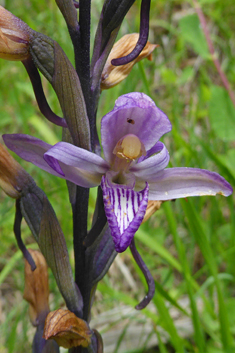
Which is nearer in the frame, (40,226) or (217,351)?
(40,226)

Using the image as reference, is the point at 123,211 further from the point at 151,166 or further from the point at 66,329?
the point at 66,329

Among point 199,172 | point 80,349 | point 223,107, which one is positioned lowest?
point 80,349

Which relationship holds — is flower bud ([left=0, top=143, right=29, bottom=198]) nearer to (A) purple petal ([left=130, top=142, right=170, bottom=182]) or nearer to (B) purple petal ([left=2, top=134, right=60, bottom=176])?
(B) purple petal ([left=2, top=134, right=60, bottom=176])

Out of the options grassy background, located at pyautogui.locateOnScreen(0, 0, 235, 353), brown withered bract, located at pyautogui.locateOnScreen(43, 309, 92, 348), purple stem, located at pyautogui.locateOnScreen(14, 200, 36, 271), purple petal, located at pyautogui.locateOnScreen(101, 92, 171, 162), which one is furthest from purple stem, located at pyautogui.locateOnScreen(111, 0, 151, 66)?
brown withered bract, located at pyautogui.locateOnScreen(43, 309, 92, 348)

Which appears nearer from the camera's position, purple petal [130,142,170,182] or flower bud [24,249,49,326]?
purple petal [130,142,170,182]

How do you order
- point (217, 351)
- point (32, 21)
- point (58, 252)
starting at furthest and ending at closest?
point (32, 21)
point (217, 351)
point (58, 252)

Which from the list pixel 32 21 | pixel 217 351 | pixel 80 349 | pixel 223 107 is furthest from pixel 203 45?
pixel 80 349

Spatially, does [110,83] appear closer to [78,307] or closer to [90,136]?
[90,136]
